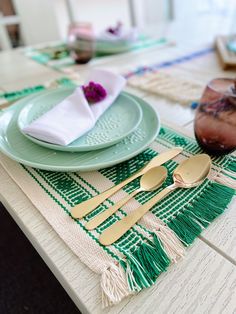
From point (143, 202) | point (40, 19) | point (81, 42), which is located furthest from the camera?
point (40, 19)

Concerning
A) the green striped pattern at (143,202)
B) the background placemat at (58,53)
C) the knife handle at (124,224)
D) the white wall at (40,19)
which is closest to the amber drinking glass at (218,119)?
the green striped pattern at (143,202)

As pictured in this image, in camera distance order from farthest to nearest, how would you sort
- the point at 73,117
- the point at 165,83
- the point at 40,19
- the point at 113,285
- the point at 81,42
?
the point at 40,19 < the point at 81,42 < the point at 165,83 < the point at 73,117 < the point at 113,285

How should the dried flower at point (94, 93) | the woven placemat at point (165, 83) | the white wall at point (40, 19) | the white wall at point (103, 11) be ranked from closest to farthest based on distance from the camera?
the dried flower at point (94, 93), the woven placemat at point (165, 83), the white wall at point (40, 19), the white wall at point (103, 11)

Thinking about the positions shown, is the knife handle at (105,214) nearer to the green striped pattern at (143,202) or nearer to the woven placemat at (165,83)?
the green striped pattern at (143,202)

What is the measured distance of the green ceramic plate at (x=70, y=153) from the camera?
1.47ft

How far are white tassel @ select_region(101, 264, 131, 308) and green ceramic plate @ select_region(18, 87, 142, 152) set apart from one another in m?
0.21

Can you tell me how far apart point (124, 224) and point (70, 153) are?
17 cm

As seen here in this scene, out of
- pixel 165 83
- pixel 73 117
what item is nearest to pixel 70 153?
pixel 73 117

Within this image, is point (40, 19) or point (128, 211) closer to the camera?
point (128, 211)

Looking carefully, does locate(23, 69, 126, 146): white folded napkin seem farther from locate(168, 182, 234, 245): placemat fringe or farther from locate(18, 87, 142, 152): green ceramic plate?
locate(168, 182, 234, 245): placemat fringe

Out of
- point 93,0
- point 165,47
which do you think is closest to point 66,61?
point 165,47

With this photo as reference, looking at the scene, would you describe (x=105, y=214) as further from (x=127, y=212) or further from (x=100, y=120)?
(x=100, y=120)

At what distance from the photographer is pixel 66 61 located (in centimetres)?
103

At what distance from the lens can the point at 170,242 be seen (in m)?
0.35
